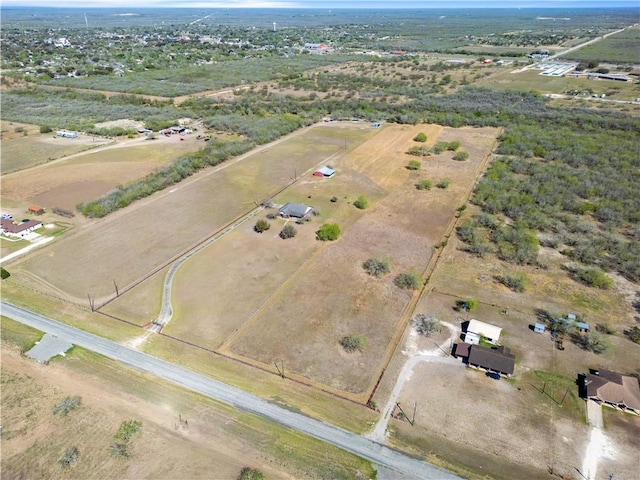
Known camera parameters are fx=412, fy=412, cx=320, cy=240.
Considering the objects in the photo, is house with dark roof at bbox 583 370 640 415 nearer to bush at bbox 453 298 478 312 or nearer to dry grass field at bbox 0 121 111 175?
bush at bbox 453 298 478 312

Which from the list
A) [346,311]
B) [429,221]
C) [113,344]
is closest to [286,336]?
[346,311]

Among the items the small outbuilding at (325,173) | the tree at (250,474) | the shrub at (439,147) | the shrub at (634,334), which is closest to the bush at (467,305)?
the shrub at (634,334)

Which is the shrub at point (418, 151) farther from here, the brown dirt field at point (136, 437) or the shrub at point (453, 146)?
the brown dirt field at point (136, 437)

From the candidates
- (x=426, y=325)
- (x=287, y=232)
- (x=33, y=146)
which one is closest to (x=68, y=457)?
(x=426, y=325)

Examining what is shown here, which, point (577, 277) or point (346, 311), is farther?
point (577, 277)

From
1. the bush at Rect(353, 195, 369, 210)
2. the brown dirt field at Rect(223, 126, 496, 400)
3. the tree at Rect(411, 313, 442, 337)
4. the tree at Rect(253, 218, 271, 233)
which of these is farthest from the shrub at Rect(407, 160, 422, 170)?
the tree at Rect(411, 313, 442, 337)

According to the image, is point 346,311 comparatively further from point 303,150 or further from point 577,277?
point 303,150
